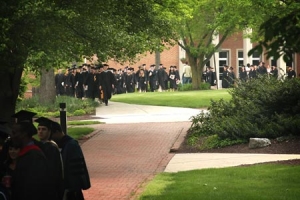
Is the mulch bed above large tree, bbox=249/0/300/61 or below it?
below

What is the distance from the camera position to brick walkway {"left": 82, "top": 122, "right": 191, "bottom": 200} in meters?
14.9

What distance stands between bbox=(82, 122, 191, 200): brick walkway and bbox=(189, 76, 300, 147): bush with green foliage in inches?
54.0

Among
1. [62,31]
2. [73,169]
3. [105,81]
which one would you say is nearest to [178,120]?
[105,81]

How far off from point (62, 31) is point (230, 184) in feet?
17.7

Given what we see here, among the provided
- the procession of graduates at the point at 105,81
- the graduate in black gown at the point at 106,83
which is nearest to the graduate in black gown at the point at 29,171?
the procession of graduates at the point at 105,81

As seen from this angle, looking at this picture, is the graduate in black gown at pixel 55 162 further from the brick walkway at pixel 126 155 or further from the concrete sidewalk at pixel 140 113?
the concrete sidewalk at pixel 140 113

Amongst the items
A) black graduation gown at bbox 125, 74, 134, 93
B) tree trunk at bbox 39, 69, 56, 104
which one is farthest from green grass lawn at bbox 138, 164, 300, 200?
black graduation gown at bbox 125, 74, 134, 93

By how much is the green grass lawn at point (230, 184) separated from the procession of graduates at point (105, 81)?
17563 millimetres

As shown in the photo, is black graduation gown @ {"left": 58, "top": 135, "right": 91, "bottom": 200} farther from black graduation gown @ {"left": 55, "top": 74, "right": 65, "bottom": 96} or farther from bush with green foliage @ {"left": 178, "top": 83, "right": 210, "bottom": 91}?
bush with green foliage @ {"left": 178, "top": 83, "right": 210, "bottom": 91}

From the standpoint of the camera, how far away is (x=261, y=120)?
21.8 m

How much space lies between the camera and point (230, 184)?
562 inches

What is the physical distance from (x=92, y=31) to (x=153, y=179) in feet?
16.7

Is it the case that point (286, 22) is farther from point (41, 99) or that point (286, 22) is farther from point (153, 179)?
A: point (41, 99)

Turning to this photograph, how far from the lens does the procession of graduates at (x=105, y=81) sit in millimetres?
40062
